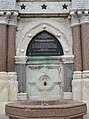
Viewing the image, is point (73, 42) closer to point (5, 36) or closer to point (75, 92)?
point (75, 92)

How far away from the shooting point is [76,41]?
7.56 metres

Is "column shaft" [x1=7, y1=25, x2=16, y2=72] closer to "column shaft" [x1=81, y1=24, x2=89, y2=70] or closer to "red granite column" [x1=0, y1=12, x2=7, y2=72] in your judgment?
"red granite column" [x1=0, y1=12, x2=7, y2=72]

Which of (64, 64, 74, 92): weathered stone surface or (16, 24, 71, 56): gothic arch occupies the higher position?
(16, 24, 71, 56): gothic arch

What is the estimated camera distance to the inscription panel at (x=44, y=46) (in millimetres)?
7715

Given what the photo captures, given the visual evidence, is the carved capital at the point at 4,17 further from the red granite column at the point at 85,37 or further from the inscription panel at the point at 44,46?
the red granite column at the point at 85,37

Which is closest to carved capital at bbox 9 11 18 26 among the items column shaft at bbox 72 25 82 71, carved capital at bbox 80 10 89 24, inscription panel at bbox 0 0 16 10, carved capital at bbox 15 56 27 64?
inscription panel at bbox 0 0 16 10

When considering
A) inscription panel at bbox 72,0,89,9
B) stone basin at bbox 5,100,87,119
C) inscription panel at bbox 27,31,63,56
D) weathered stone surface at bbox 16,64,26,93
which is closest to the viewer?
stone basin at bbox 5,100,87,119

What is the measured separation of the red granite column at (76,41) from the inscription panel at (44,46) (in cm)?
53

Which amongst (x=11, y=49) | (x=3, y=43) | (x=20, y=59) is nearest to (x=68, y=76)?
(x=20, y=59)

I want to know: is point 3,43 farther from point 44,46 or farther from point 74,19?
point 74,19

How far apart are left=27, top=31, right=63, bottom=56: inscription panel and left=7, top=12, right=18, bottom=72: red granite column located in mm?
568

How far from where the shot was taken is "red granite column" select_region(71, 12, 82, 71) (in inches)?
293

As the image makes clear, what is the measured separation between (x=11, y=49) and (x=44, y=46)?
114 centimetres

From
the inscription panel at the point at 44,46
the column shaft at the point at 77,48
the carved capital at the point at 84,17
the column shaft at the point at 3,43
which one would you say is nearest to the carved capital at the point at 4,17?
the column shaft at the point at 3,43
